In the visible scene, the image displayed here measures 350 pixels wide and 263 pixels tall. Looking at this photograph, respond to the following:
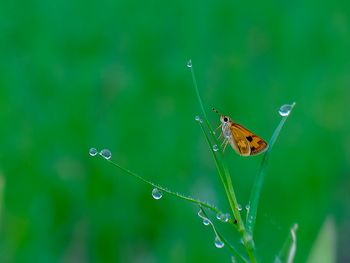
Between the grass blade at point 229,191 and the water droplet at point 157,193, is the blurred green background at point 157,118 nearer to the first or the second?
the water droplet at point 157,193

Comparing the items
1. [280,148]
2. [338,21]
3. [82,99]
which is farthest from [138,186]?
[338,21]

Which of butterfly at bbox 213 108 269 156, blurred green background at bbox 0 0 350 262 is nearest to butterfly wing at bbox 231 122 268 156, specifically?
butterfly at bbox 213 108 269 156

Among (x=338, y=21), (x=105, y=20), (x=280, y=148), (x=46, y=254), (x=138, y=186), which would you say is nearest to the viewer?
(x=46, y=254)

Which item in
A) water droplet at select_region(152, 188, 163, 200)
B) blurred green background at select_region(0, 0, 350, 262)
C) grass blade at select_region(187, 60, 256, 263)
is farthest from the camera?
blurred green background at select_region(0, 0, 350, 262)

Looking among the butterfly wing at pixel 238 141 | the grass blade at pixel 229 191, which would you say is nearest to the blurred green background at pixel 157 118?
the butterfly wing at pixel 238 141

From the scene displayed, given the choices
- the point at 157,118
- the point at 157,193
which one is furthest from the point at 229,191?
the point at 157,118

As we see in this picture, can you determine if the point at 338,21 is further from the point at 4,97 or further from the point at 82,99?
the point at 4,97

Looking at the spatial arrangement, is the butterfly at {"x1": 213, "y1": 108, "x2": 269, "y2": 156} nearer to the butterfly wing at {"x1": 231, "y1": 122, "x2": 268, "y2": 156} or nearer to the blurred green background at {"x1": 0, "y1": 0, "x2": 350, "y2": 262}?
the butterfly wing at {"x1": 231, "y1": 122, "x2": 268, "y2": 156}
